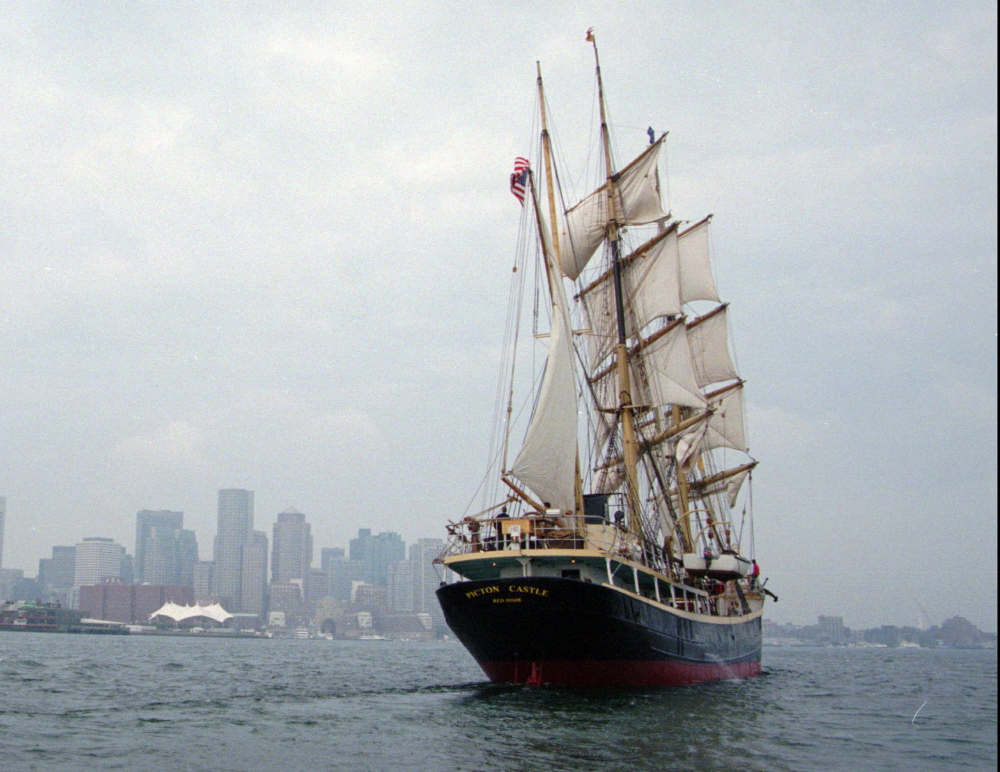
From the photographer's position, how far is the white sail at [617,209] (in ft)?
196

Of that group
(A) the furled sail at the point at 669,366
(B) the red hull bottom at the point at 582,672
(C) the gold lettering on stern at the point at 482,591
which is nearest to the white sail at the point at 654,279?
(A) the furled sail at the point at 669,366

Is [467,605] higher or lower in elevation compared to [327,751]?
higher

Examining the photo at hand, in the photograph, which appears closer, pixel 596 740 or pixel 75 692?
pixel 596 740

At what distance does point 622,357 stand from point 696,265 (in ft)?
55.8

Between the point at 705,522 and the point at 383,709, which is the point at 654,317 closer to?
the point at 705,522

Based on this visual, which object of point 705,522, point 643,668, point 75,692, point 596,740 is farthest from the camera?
point 705,522

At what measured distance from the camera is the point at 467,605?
36531mm

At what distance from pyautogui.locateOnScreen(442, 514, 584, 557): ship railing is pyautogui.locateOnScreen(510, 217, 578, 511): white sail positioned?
1.34m

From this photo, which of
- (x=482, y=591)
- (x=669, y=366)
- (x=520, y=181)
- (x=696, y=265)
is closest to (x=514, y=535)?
(x=482, y=591)

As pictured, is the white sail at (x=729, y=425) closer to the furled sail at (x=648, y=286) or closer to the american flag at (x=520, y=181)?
the furled sail at (x=648, y=286)

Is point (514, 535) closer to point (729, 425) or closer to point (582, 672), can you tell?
point (582, 672)

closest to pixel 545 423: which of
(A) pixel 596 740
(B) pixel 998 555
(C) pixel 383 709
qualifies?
(C) pixel 383 709

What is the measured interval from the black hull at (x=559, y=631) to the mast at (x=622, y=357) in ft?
26.8

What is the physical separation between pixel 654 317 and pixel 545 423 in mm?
22704
